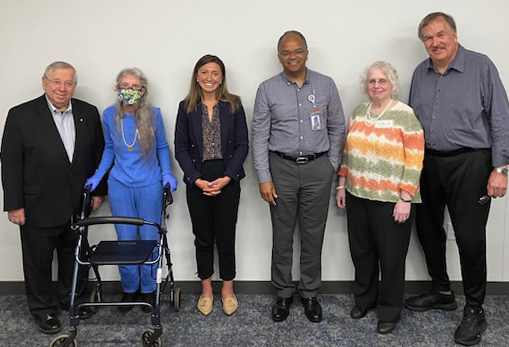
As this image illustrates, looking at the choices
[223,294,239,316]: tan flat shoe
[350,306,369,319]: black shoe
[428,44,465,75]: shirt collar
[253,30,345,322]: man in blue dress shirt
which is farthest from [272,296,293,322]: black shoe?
[428,44,465,75]: shirt collar

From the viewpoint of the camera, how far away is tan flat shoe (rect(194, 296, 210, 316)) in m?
2.89

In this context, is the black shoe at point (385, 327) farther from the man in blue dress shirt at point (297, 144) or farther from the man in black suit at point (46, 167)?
the man in black suit at point (46, 167)

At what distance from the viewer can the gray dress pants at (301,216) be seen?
2670 millimetres

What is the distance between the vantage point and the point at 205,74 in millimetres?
2605

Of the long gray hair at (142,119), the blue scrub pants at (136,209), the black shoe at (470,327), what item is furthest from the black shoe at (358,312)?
the long gray hair at (142,119)

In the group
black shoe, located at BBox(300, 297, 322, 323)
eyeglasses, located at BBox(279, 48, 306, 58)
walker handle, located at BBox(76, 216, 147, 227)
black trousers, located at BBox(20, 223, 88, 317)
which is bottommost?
black shoe, located at BBox(300, 297, 322, 323)

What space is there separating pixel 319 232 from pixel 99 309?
62.4 inches

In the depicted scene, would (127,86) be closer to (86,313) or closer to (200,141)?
(200,141)

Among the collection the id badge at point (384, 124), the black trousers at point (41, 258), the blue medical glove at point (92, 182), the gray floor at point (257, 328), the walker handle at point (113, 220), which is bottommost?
the gray floor at point (257, 328)

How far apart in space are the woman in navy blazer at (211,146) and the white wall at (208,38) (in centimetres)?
25

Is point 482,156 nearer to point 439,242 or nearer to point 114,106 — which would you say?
point 439,242

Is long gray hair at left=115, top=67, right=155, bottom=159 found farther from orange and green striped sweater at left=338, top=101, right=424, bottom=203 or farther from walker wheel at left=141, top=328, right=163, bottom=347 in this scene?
orange and green striped sweater at left=338, top=101, right=424, bottom=203

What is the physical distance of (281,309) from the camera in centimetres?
283

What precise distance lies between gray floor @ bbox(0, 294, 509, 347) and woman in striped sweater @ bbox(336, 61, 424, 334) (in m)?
0.15
